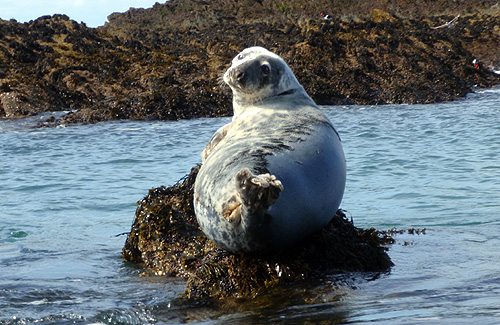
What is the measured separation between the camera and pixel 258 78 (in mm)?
4660

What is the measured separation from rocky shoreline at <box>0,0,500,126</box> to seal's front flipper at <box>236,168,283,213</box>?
38.7 ft

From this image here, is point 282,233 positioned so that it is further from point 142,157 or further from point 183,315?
point 142,157

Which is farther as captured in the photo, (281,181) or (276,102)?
(276,102)

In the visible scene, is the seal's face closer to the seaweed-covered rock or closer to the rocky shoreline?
the seaweed-covered rock

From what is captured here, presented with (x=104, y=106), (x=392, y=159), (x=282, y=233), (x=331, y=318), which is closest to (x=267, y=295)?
(x=282, y=233)

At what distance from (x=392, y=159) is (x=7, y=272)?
285 inches

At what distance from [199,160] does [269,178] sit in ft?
25.8

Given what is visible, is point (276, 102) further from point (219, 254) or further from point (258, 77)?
point (219, 254)

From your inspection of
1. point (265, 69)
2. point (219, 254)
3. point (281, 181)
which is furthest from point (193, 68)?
point (281, 181)

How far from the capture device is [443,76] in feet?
65.0

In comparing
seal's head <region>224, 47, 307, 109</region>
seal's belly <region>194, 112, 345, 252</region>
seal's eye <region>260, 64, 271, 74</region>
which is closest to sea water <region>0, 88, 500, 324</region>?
seal's belly <region>194, 112, 345, 252</region>

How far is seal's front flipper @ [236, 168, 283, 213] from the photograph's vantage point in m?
2.93

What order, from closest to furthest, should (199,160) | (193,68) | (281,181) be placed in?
(281,181)
(199,160)
(193,68)

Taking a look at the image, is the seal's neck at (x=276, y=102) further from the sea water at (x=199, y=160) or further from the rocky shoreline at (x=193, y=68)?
the rocky shoreline at (x=193, y=68)
